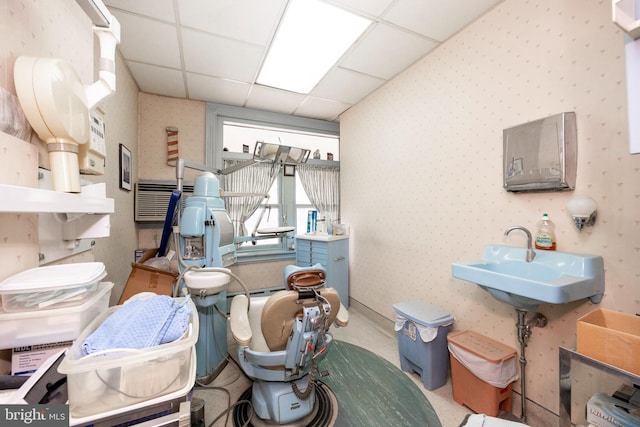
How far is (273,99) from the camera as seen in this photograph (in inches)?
124

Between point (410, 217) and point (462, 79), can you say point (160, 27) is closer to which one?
point (462, 79)

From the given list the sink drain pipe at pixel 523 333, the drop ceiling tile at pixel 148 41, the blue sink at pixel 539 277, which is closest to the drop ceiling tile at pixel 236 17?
the drop ceiling tile at pixel 148 41

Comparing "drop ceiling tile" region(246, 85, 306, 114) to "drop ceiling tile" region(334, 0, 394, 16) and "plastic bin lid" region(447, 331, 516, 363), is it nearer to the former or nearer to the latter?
"drop ceiling tile" region(334, 0, 394, 16)

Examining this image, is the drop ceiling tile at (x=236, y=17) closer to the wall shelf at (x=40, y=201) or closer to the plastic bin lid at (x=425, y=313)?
the wall shelf at (x=40, y=201)

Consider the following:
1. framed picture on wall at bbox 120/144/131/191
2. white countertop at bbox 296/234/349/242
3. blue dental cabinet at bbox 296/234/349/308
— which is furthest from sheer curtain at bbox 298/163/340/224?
framed picture on wall at bbox 120/144/131/191

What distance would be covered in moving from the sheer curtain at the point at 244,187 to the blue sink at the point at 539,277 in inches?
102

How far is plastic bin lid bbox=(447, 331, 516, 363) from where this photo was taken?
158cm

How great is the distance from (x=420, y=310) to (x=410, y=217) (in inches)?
35.4

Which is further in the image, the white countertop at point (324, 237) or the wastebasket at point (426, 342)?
the white countertop at point (324, 237)

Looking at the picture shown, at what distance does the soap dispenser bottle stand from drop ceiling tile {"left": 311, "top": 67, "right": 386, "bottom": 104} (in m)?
2.09

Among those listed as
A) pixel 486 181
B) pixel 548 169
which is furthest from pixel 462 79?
pixel 548 169

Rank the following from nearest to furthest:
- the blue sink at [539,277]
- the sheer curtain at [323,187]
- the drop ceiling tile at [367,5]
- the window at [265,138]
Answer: the blue sink at [539,277], the drop ceiling tile at [367,5], the window at [265,138], the sheer curtain at [323,187]

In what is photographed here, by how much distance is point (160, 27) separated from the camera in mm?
1934

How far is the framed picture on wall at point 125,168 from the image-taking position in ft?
7.34
